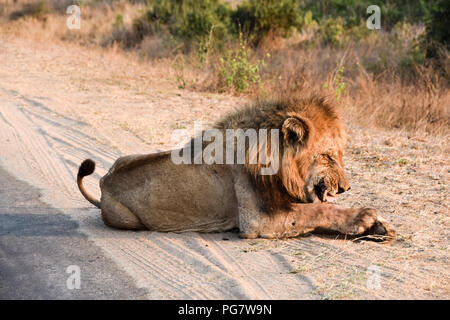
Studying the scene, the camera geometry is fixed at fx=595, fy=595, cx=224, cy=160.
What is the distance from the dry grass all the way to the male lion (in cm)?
52

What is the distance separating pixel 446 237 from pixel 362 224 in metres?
0.84

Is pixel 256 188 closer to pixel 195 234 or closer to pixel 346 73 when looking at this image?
pixel 195 234

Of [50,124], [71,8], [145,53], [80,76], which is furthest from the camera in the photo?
[71,8]

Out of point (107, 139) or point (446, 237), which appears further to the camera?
point (107, 139)

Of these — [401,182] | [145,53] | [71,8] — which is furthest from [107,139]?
[71,8]

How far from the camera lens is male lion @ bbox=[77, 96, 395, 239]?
4742 mm

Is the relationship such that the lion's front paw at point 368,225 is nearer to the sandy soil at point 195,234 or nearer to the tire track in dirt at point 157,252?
the sandy soil at point 195,234

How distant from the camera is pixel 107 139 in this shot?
8938 millimetres

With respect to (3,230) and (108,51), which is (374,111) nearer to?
(3,230)

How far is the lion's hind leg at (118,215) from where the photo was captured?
5.25m

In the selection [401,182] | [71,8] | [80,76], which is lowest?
[401,182]
